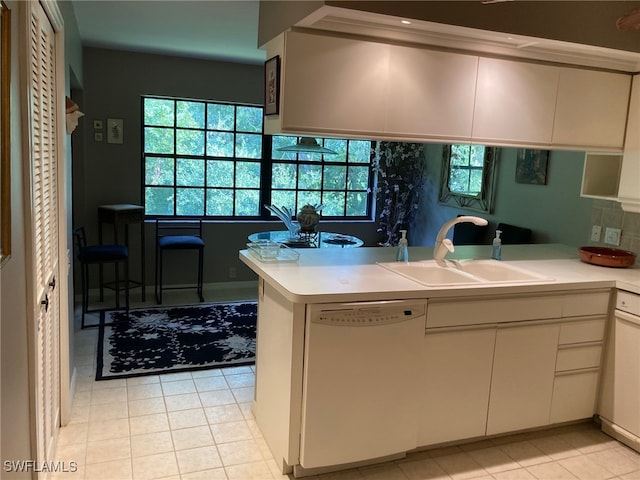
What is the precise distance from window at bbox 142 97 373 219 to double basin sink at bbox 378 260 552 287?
2.88 meters

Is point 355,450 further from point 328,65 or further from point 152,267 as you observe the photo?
point 152,267

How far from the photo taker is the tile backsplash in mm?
3236

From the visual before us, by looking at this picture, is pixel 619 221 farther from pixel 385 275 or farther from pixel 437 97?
pixel 385 275

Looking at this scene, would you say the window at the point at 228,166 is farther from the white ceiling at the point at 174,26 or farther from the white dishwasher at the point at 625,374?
the white dishwasher at the point at 625,374

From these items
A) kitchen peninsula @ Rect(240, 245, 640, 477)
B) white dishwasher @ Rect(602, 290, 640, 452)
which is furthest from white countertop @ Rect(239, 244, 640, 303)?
white dishwasher @ Rect(602, 290, 640, 452)

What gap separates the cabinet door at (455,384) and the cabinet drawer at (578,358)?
457 mm

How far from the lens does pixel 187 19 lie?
3842mm

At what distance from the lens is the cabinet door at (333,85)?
8.00 ft

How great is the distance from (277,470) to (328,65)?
74.5 inches

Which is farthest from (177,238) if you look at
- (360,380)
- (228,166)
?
(360,380)

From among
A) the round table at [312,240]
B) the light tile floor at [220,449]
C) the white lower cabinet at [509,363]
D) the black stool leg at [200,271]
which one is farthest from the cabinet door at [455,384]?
the black stool leg at [200,271]

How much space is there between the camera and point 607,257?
3.07 meters

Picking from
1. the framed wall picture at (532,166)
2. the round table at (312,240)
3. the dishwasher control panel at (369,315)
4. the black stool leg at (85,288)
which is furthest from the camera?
the black stool leg at (85,288)
